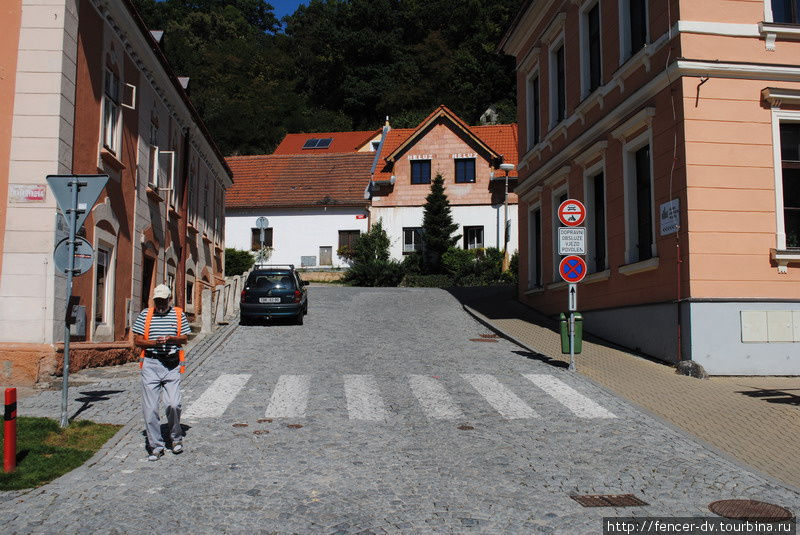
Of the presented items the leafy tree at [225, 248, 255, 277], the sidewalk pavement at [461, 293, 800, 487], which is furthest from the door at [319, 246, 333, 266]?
the sidewalk pavement at [461, 293, 800, 487]

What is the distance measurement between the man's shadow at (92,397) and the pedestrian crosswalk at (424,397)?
1353 millimetres

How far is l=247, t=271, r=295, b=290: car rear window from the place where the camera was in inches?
813

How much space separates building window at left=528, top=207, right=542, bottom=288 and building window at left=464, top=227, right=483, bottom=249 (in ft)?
55.0

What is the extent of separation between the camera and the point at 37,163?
1215 centimetres

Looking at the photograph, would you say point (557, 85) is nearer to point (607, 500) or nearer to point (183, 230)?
point (183, 230)


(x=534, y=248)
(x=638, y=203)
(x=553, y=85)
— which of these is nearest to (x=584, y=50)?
(x=553, y=85)

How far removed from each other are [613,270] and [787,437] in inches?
309

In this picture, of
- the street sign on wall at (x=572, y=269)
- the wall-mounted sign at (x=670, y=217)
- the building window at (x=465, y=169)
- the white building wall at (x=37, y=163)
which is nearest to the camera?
the white building wall at (x=37, y=163)

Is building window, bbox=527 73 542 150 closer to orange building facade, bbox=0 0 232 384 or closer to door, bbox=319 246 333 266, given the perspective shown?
orange building facade, bbox=0 0 232 384

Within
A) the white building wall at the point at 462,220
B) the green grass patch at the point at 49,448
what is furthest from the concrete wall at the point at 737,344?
the white building wall at the point at 462,220

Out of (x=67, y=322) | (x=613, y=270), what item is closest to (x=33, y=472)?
(x=67, y=322)

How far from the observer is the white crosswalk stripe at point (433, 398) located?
9781 millimetres

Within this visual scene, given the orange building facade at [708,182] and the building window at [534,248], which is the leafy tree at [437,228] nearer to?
the building window at [534,248]

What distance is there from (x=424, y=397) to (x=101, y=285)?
765 cm
